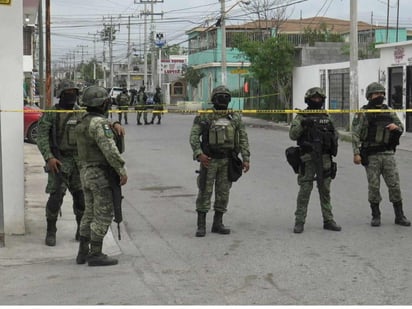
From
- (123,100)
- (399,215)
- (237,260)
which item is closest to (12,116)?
(237,260)

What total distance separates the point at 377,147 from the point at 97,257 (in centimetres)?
375

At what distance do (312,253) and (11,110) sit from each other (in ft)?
12.4

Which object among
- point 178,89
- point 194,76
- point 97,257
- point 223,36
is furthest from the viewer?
point 178,89

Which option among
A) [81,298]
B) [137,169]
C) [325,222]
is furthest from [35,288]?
[137,169]

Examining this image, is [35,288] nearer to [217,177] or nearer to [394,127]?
[217,177]

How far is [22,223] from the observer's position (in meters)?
8.02

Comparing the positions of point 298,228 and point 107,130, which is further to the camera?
point 298,228

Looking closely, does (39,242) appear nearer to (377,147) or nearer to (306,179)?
(306,179)

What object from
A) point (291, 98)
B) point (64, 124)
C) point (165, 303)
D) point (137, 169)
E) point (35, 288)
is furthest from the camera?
point (291, 98)

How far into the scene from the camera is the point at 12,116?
7.85 metres

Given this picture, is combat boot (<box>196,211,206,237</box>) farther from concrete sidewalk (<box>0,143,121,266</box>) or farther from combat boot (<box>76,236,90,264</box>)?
combat boot (<box>76,236,90,264</box>)

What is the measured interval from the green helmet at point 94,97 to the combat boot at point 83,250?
1.36m

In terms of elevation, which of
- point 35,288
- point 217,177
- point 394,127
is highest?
point 394,127

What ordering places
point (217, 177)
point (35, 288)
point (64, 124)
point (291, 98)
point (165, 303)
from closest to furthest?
point (165, 303)
point (35, 288)
point (64, 124)
point (217, 177)
point (291, 98)
